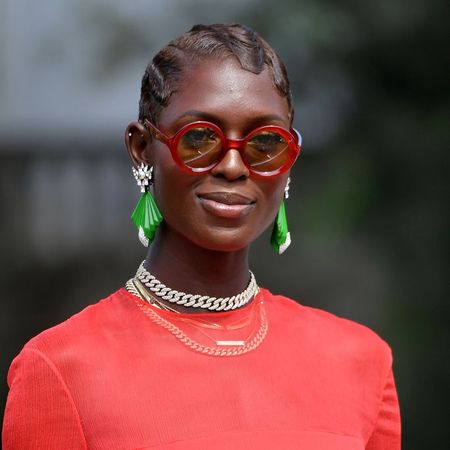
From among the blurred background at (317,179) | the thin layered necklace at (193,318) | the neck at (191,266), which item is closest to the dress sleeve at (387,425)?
the thin layered necklace at (193,318)

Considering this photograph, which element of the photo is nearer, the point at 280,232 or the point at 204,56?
the point at 204,56

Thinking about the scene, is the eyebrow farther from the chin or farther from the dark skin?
the chin

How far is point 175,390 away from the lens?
252 centimetres

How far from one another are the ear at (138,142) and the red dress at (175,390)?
0.31m

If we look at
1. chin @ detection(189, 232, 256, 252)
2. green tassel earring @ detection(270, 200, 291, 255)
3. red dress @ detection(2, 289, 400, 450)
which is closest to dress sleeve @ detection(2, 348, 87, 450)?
red dress @ detection(2, 289, 400, 450)

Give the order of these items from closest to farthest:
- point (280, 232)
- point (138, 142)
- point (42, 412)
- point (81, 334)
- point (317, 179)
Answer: point (42, 412) < point (81, 334) < point (138, 142) < point (280, 232) < point (317, 179)

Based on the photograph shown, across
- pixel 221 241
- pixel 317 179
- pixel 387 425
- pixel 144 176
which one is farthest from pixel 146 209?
pixel 317 179

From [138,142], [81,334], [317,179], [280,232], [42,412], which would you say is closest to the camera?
[42,412]

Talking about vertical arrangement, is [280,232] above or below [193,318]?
above

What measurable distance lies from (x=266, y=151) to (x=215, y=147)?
115 millimetres

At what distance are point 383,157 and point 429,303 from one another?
0.71m

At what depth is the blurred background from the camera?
17.0ft

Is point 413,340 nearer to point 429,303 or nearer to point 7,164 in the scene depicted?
point 429,303

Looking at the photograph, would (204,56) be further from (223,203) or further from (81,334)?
(81,334)
